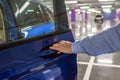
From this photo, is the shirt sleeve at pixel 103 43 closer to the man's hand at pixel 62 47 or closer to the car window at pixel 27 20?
the man's hand at pixel 62 47

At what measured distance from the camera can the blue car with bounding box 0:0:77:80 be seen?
1.29 meters

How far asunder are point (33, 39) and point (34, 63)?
0.16 m

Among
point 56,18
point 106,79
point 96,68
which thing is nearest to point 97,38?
point 56,18

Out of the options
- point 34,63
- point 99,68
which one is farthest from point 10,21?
point 99,68

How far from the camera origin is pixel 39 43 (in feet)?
4.79

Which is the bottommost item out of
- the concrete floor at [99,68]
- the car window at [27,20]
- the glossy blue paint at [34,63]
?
the concrete floor at [99,68]

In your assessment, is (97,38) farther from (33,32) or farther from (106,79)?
(106,79)

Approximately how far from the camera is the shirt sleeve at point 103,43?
57.0 inches

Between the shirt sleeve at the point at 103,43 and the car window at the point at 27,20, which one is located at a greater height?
the car window at the point at 27,20

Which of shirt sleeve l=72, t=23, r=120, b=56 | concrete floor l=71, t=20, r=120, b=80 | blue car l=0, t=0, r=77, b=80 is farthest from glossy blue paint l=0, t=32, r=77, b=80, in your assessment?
concrete floor l=71, t=20, r=120, b=80

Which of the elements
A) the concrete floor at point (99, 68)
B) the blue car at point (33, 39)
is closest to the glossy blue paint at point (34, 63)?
the blue car at point (33, 39)

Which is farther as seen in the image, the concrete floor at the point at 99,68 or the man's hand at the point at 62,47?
the concrete floor at the point at 99,68

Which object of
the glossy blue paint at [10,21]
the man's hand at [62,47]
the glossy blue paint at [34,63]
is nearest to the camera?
the glossy blue paint at [34,63]

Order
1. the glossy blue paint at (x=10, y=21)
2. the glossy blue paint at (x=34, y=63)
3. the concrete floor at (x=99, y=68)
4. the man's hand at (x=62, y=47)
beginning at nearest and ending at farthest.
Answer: the glossy blue paint at (x=34, y=63), the glossy blue paint at (x=10, y=21), the man's hand at (x=62, y=47), the concrete floor at (x=99, y=68)
